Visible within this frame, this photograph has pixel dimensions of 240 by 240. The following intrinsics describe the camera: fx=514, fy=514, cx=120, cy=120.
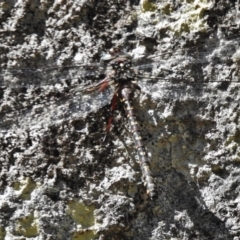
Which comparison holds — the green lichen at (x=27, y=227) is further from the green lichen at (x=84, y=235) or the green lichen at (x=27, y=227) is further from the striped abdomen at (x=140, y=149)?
the striped abdomen at (x=140, y=149)

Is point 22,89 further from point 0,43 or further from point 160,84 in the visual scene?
point 160,84

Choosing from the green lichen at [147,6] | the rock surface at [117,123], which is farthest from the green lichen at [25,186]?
the green lichen at [147,6]

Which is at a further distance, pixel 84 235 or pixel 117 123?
pixel 117 123

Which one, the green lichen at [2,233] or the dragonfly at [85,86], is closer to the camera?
the green lichen at [2,233]

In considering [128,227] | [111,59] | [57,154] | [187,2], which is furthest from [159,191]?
[187,2]

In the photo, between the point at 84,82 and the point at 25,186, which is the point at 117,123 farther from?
the point at 25,186

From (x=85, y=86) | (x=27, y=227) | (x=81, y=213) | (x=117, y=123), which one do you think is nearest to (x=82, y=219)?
(x=81, y=213)

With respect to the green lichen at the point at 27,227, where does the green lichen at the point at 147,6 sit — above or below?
above

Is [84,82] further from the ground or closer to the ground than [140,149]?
further from the ground
